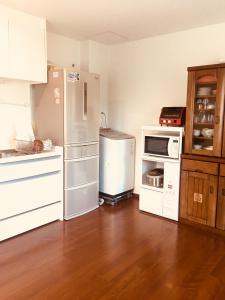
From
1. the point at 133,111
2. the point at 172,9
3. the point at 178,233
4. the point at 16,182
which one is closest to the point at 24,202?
the point at 16,182

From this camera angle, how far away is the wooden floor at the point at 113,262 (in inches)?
80.0

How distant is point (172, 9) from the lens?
9.26 ft

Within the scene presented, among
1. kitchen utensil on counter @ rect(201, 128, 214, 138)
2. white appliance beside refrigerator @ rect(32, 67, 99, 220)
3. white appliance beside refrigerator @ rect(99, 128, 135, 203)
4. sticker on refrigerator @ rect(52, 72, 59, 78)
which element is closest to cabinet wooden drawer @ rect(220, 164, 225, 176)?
kitchen utensil on counter @ rect(201, 128, 214, 138)

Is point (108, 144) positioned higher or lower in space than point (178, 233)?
higher

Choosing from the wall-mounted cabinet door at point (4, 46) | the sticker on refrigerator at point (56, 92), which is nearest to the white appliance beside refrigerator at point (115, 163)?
the sticker on refrigerator at point (56, 92)

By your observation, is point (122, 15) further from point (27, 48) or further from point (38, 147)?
point (38, 147)

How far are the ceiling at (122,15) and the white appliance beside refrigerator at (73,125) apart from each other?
24.7 inches

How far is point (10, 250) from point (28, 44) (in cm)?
225

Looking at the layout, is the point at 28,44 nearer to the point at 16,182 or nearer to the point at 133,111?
the point at 16,182

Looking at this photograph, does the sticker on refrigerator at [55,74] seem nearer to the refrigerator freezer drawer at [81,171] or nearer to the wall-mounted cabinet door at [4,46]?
the wall-mounted cabinet door at [4,46]

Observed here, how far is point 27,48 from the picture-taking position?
3.04 meters

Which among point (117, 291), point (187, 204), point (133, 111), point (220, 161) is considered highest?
point (133, 111)

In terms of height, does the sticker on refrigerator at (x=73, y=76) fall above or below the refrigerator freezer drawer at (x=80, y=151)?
above

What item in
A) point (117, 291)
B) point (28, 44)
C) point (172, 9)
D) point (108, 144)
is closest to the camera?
point (117, 291)
